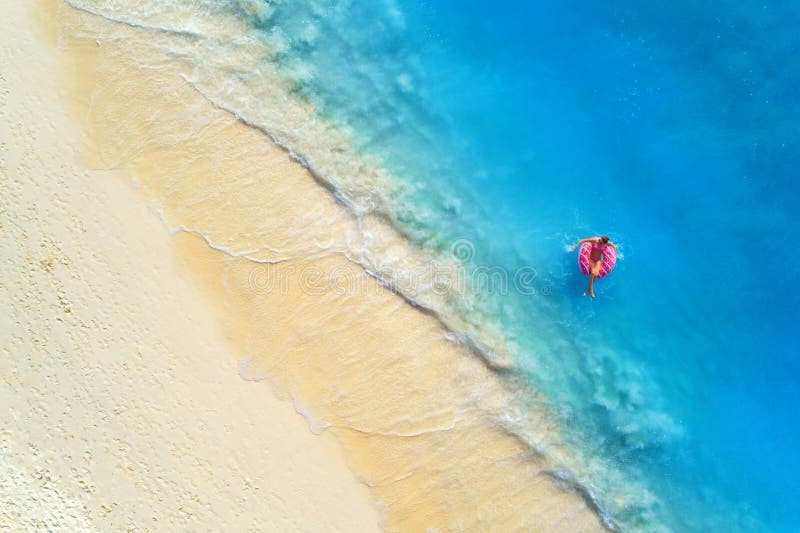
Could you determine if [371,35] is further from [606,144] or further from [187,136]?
[606,144]

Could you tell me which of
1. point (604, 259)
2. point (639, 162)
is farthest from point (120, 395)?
point (639, 162)

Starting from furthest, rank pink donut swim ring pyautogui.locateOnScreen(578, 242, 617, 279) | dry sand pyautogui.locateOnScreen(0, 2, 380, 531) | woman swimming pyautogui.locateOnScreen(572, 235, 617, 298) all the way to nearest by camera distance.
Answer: pink donut swim ring pyautogui.locateOnScreen(578, 242, 617, 279), woman swimming pyautogui.locateOnScreen(572, 235, 617, 298), dry sand pyautogui.locateOnScreen(0, 2, 380, 531)

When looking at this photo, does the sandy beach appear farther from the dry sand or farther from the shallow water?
the shallow water

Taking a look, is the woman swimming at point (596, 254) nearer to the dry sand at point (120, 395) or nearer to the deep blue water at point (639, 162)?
the deep blue water at point (639, 162)

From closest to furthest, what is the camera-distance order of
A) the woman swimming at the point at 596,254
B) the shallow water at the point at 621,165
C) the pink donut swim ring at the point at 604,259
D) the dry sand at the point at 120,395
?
the dry sand at the point at 120,395
the woman swimming at the point at 596,254
the pink donut swim ring at the point at 604,259
the shallow water at the point at 621,165

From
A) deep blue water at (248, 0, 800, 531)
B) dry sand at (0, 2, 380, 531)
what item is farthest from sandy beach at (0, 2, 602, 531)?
deep blue water at (248, 0, 800, 531)

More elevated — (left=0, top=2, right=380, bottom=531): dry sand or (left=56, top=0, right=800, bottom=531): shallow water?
(left=56, top=0, right=800, bottom=531): shallow water

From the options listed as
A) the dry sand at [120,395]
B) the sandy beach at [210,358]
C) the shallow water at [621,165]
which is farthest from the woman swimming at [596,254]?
the dry sand at [120,395]

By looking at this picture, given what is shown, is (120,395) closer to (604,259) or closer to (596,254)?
(596,254)
